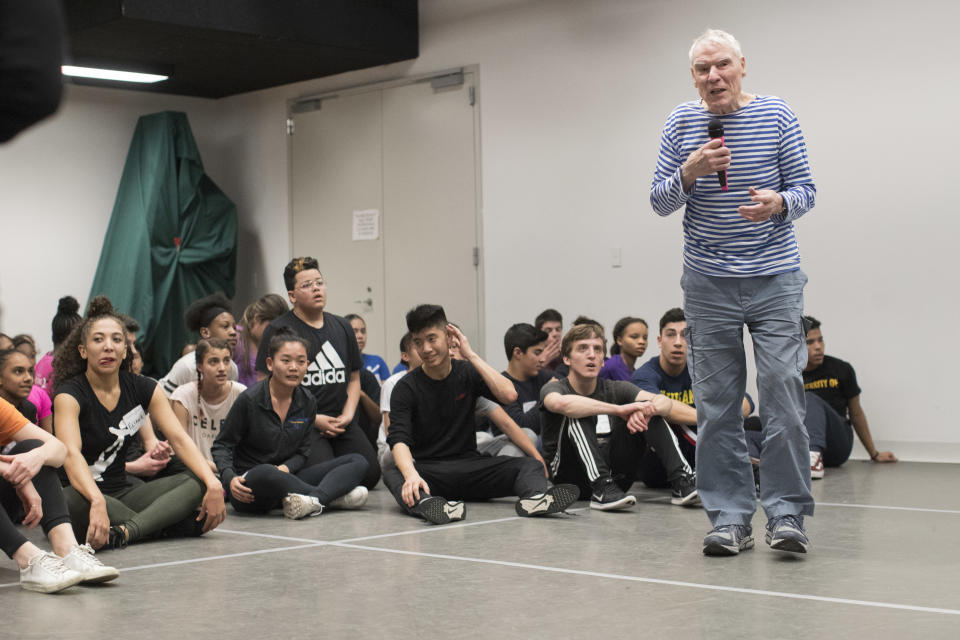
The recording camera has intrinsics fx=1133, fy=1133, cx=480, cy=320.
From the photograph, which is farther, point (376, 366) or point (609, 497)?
point (376, 366)

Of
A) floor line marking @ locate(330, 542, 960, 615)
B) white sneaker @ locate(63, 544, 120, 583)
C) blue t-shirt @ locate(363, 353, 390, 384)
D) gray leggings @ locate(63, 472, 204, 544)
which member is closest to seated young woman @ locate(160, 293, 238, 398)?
blue t-shirt @ locate(363, 353, 390, 384)

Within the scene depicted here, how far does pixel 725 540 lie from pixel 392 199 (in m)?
5.35

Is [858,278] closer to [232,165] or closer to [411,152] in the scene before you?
[411,152]

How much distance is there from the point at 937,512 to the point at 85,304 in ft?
21.0

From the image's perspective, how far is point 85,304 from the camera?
844 cm

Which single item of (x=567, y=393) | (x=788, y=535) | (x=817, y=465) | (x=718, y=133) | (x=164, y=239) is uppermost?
(x=718, y=133)

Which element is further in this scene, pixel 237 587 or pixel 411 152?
pixel 411 152

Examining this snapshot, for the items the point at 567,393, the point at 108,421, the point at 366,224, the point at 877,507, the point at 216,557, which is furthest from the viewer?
the point at 366,224

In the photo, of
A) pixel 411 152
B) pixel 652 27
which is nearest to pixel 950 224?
pixel 652 27

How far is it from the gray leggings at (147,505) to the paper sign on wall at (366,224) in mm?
4475

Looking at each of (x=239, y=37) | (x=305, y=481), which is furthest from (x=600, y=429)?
(x=239, y=37)

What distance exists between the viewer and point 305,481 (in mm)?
4492

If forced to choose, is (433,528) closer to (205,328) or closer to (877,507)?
(877,507)

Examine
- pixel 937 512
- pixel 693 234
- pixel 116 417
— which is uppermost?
pixel 693 234
